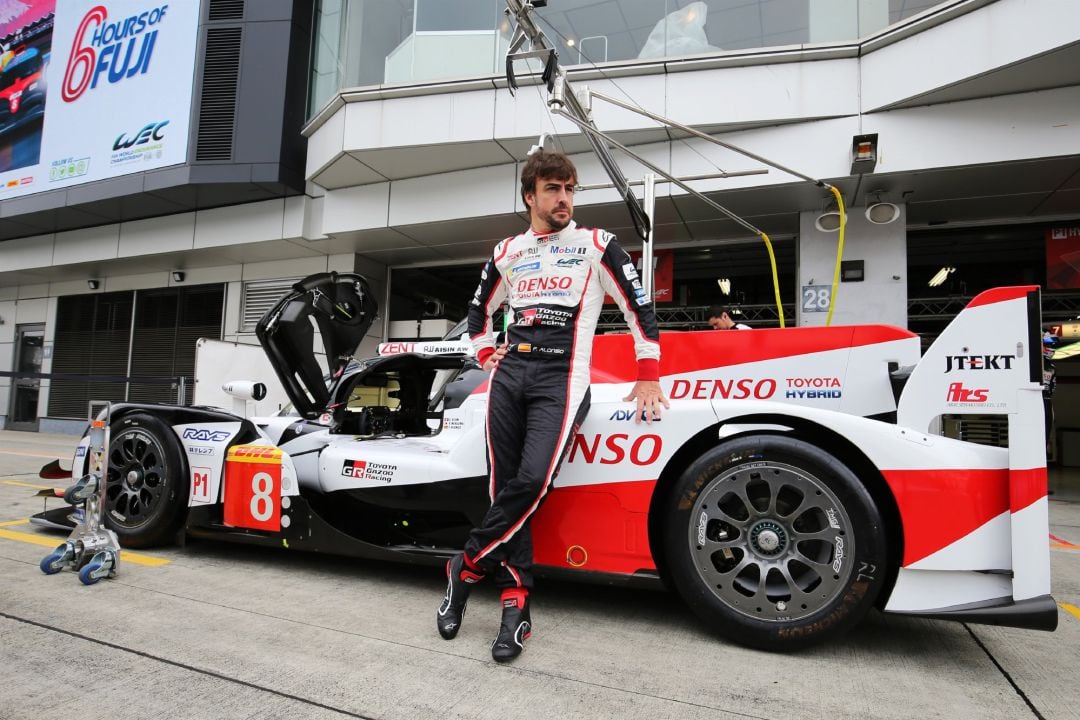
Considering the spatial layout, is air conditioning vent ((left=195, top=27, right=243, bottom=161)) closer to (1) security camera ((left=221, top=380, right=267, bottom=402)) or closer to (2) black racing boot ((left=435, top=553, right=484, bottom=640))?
(1) security camera ((left=221, top=380, right=267, bottom=402))

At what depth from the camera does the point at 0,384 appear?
15.5m

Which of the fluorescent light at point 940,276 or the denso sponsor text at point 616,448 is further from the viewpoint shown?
the fluorescent light at point 940,276

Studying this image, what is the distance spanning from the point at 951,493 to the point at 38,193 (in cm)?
1522

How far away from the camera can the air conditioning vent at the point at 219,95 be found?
999 cm

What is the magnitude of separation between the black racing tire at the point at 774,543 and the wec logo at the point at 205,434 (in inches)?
90.1

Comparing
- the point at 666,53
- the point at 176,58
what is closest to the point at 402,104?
the point at 666,53

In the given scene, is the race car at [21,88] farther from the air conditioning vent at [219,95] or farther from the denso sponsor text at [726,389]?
the denso sponsor text at [726,389]

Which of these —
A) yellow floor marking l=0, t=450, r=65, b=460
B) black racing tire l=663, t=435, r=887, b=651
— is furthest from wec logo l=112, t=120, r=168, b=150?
black racing tire l=663, t=435, r=887, b=651

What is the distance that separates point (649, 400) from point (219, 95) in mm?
10809

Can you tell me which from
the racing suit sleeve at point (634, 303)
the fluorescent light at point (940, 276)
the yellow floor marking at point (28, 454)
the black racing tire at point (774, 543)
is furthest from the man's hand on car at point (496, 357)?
the fluorescent light at point (940, 276)

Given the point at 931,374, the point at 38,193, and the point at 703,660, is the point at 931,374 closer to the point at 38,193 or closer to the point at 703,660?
the point at 703,660

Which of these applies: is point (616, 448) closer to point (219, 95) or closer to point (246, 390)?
point (246, 390)

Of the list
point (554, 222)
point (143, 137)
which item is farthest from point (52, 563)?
point (143, 137)

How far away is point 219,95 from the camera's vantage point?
10.2 m
